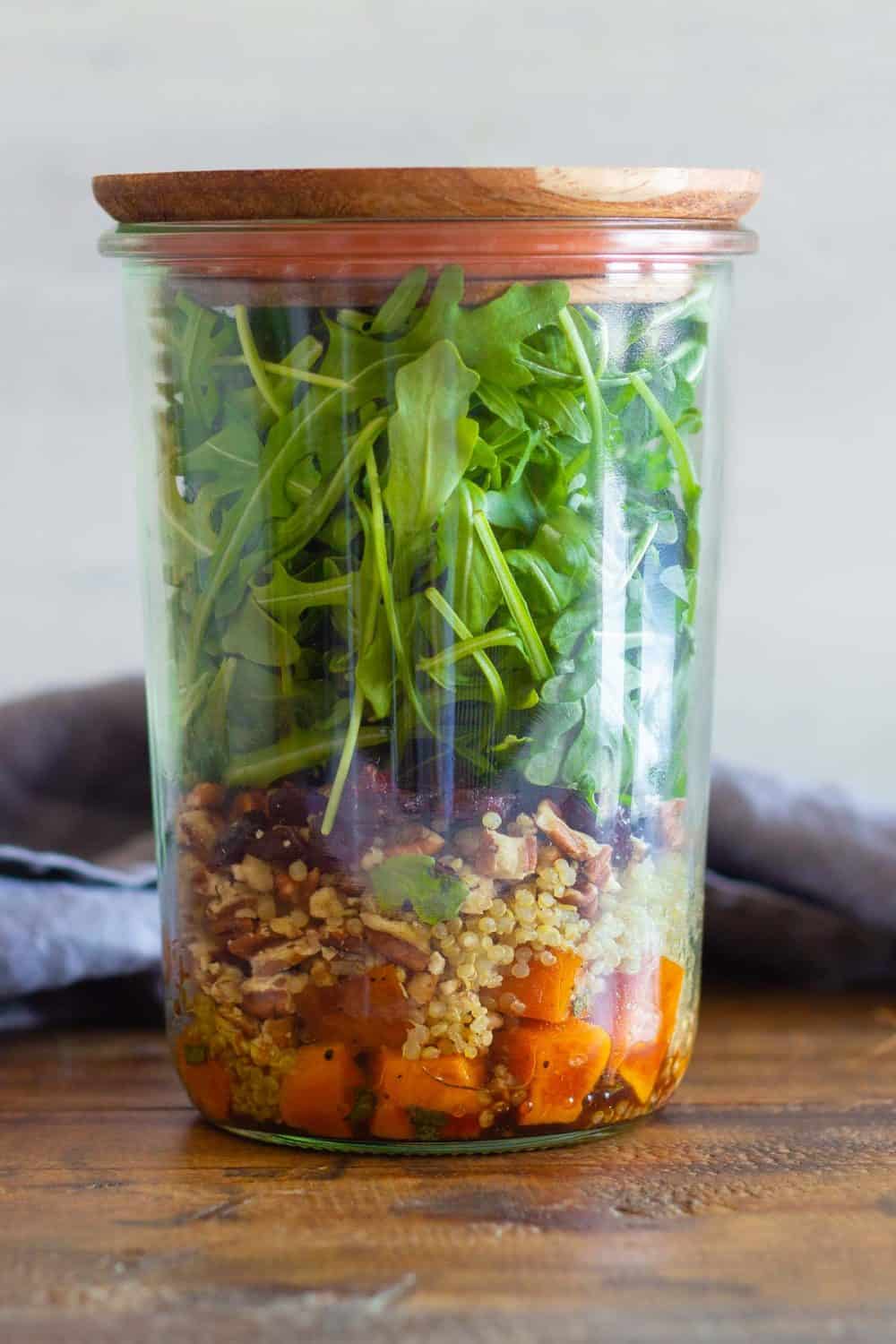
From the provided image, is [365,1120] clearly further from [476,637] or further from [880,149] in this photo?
[880,149]

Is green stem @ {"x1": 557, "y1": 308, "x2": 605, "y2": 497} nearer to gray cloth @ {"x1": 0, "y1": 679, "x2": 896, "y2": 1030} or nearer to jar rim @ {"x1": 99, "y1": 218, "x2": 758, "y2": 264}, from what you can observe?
jar rim @ {"x1": 99, "y1": 218, "x2": 758, "y2": 264}

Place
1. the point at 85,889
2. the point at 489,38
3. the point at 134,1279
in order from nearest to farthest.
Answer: the point at 134,1279
the point at 85,889
the point at 489,38

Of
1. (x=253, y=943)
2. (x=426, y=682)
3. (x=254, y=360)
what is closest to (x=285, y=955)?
(x=253, y=943)

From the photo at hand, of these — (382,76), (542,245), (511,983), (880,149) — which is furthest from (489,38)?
(511,983)

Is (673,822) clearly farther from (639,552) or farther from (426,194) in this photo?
(426,194)

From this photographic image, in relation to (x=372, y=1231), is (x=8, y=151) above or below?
above

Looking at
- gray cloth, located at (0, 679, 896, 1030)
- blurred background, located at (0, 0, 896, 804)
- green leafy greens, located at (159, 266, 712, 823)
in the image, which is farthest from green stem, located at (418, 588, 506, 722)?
blurred background, located at (0, 0, 896, 804)

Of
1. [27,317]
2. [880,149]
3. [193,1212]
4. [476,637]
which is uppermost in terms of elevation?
[880,149]
